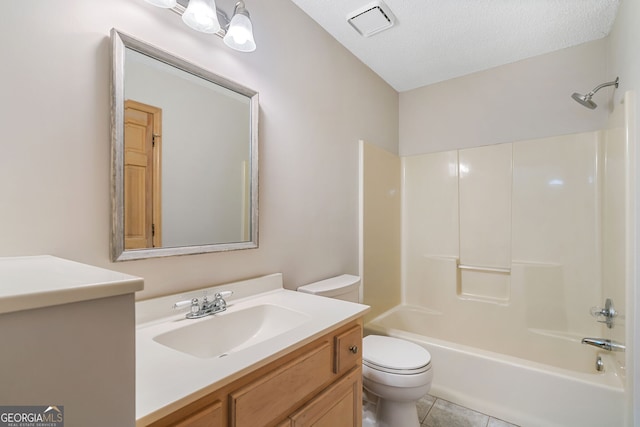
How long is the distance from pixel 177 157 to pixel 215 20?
0.55 metres

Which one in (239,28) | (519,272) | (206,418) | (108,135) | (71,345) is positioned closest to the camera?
(71,345)

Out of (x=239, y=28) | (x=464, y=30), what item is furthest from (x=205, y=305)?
(x=464, y=30)

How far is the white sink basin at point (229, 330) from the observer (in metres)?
1.01

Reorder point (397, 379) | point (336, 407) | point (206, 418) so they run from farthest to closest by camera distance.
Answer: point (397, 379) < point (336, 407) < point (206, 418)

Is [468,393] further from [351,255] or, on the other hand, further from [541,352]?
[351,255]

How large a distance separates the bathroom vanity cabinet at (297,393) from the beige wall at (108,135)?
1.74 ft

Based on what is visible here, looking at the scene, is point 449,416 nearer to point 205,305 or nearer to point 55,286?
point 205,305

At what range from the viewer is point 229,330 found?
3.76 ft

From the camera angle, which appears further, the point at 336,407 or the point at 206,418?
the point at 336,407

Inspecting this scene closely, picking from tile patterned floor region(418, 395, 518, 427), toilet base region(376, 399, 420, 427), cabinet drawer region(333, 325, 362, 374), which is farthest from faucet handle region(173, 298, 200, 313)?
tile patterned floor region(418, 395, 518, 427)

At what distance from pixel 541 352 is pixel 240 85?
269cm

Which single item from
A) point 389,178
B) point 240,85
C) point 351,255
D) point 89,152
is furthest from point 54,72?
point 389,178

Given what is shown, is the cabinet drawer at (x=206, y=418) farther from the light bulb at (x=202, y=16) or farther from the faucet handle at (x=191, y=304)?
the light bulb at (x=202, y=16)

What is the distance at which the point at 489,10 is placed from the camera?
1.69 metres
